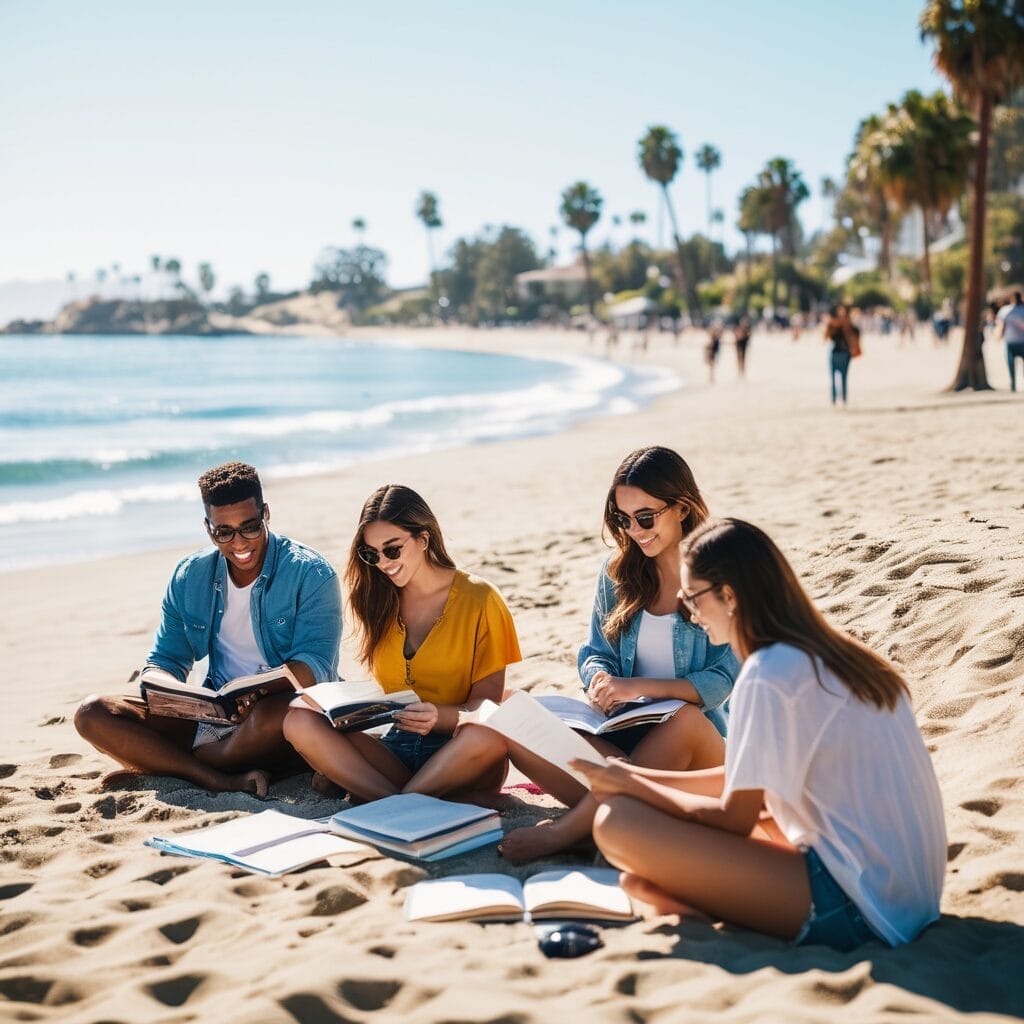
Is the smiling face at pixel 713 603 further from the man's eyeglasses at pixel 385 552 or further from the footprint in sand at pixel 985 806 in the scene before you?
the man's eyeglasses at pixel 385 552

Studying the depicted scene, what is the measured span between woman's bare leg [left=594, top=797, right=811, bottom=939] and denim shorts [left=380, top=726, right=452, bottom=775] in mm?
1268

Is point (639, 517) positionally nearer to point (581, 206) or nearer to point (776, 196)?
point (776, 196)

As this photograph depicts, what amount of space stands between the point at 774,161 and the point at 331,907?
239ft

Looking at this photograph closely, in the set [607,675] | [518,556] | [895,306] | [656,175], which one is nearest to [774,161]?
[656,175]

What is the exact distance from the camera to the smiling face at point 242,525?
14.4 ft

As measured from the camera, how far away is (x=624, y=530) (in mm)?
4102

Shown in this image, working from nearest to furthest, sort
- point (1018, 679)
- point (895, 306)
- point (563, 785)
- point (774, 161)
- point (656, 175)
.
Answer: point (563, 785) → point (1018, 679) → point (895, 306) → point (774, 161) → point (656, 175)

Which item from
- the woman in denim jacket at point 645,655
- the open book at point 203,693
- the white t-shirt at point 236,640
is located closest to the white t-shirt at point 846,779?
the woman in denim jacket at point 645,655

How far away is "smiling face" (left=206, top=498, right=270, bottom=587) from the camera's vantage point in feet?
14.4

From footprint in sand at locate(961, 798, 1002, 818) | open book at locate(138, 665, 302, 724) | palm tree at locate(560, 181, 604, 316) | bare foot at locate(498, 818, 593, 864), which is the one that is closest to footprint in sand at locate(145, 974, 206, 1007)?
bare foot at locate(498, 818, 593, 864)

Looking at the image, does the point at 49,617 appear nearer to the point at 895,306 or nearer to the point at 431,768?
the point at 431,768

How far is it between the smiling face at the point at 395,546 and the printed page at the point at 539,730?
77 cm

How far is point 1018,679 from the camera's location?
442 cm

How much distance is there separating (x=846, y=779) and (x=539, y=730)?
1.00 meters
